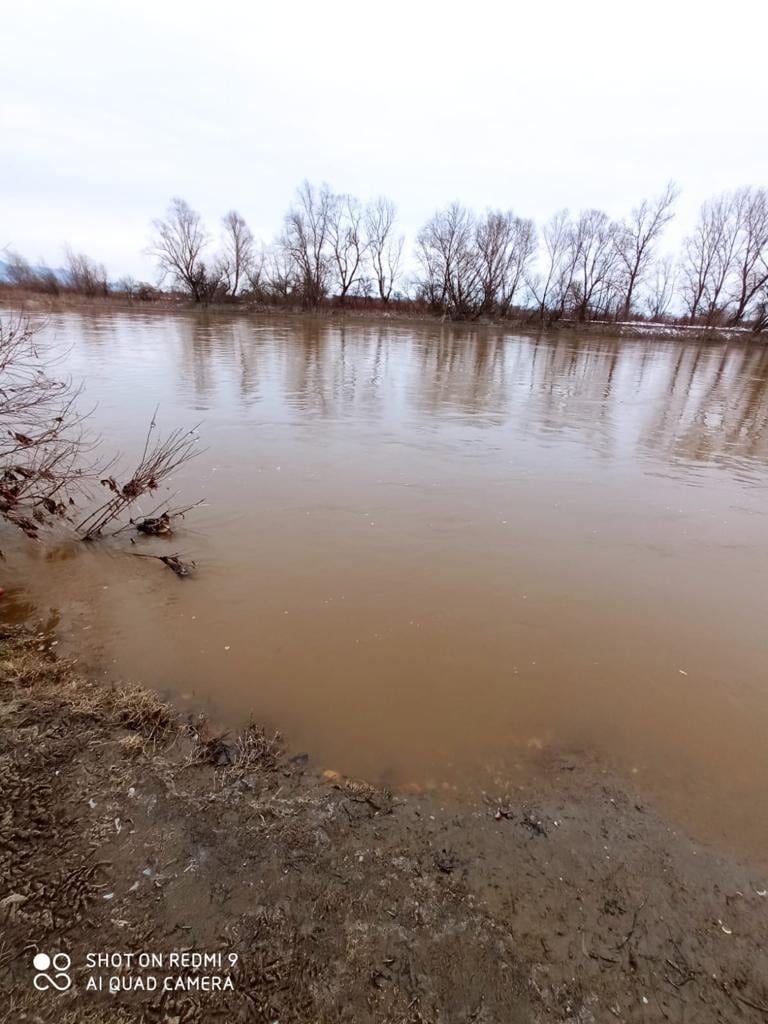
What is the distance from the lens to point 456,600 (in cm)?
443

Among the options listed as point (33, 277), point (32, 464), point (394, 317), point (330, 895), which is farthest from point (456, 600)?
point (33, 277)

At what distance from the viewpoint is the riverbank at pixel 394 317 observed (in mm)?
44125

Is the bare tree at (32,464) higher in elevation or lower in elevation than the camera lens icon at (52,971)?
higher

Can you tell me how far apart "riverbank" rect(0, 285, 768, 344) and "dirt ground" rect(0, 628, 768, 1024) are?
151 ft

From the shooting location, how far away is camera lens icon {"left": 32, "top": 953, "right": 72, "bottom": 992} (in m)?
1.64

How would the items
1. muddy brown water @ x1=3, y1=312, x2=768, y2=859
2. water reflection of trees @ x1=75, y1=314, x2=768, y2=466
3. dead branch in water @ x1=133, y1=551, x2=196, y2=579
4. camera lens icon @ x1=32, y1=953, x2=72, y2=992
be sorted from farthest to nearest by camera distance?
1. water reflection of trees @ x1=75, y1=314, x2=768, y2=466
2. dead branch in water @ x1=133, y1=551, x2=196, y2=579
3. muddy brown water @ x1=3, y1=312, x2=768, y2=859
4. camera lens icon @ x1=32, y1=953, x2=72, y2=992

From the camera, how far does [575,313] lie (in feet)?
168

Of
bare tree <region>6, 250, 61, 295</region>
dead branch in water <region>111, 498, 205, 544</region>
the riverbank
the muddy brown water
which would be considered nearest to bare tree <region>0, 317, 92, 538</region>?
the muddy brown water

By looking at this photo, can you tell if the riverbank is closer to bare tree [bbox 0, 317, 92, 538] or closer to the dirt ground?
bare tree [bbox 0, 317, 92, 538]

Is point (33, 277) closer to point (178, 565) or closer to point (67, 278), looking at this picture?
point (67, 278)

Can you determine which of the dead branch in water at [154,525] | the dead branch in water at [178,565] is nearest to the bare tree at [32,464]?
the dead branch in water at [154,525]

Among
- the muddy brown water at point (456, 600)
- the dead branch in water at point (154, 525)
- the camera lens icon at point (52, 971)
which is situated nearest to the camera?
the camera lens icon at point (52, 971)

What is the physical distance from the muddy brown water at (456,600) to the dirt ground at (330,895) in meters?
0.33

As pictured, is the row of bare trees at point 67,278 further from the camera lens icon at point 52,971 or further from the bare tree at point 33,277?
the camera lens icon at point 52,971
